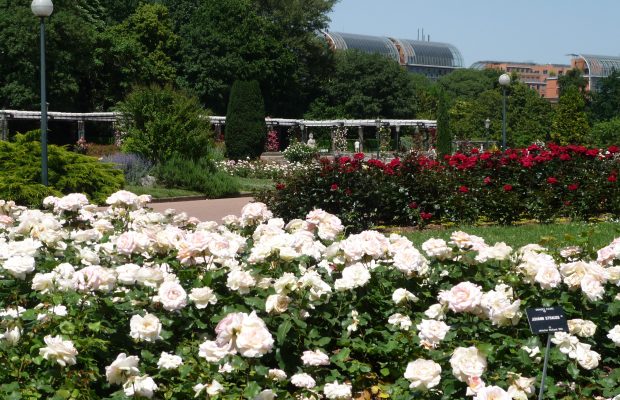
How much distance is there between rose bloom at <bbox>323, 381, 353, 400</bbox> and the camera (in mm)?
3336

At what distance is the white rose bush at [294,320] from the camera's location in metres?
3.24

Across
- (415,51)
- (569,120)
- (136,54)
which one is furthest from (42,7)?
(415,51)

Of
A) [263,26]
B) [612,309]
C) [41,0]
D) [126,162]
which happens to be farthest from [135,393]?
[263,26]

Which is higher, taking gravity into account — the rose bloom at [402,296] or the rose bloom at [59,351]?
the rose bloom at [402,296]

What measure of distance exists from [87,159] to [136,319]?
13.2m

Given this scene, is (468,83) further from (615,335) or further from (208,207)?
(615,335)

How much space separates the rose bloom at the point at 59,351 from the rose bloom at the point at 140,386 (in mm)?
216

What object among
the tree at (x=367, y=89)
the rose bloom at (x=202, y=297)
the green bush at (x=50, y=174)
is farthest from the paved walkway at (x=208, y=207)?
the tree at (x=367, y=89)

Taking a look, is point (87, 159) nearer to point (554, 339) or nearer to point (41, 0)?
point (41, 0)

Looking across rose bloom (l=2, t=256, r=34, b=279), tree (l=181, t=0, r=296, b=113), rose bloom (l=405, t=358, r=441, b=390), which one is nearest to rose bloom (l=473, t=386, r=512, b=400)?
rose bloom (l=405, t=358, r=441, b=390)

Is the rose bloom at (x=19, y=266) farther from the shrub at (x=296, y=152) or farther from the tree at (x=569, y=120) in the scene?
the tree at (x=569, y=120)

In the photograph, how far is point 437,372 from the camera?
10.5ft

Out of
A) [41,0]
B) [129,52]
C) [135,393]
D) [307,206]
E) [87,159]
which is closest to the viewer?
[135,393]

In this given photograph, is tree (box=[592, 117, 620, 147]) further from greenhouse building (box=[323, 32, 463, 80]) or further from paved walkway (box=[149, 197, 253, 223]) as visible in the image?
greenhouse building (box=[323, 32, 463, 80])
